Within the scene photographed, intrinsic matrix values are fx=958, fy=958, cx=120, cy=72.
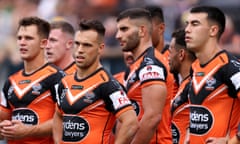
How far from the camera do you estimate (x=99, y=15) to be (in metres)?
20.1

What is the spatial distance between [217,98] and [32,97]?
8.28 feet

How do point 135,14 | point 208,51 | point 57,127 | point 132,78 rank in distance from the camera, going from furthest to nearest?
point 135,14 < point 132,78 < point 57,127 < point 208,51

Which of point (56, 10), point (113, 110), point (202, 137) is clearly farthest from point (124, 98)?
point (56, 10)

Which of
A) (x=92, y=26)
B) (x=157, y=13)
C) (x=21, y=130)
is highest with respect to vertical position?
(x=157, y=13)

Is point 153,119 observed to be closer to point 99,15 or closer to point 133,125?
point 133,125

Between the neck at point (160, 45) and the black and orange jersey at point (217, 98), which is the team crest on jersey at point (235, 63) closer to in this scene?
the black and orange jersey at point (217, 98)

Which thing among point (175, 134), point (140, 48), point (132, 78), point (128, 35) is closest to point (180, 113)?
point (175, 134)

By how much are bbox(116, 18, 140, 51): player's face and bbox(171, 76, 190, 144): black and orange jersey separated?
2.62ft

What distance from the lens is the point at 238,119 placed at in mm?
10117

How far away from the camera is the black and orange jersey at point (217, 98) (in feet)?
32.8

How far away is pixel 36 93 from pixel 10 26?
31.6ft

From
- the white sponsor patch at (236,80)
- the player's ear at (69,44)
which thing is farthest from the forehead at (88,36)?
the player's ear at (69,44)

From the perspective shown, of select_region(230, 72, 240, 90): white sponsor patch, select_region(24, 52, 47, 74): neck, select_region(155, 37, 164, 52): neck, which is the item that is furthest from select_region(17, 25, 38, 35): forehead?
select_region(230, 72, 240, 90): white sponsor patch

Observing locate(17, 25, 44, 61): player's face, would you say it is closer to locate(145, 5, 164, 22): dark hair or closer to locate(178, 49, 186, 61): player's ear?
locate(145, 5, 164, 22): dark hair
